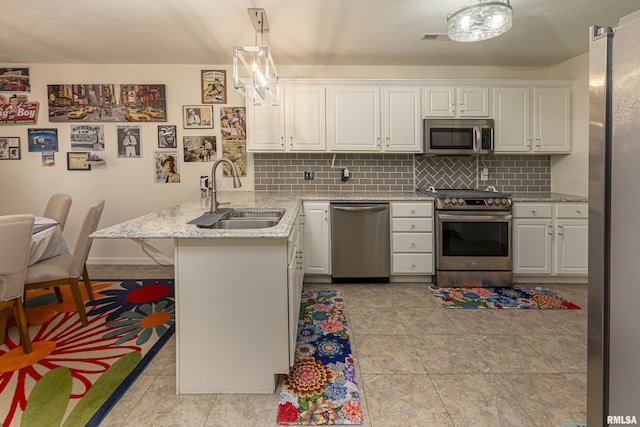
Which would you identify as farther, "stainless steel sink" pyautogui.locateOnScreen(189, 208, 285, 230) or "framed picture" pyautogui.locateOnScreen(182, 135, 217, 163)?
"framed picture" pyautogui.locateOnScreen(182, 135, 217, 163)

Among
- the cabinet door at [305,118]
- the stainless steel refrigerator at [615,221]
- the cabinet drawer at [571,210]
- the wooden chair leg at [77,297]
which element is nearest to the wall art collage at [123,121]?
the cabinet door at [305,118]

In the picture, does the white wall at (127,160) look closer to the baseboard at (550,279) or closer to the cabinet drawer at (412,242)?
the baseboard at (550,279)

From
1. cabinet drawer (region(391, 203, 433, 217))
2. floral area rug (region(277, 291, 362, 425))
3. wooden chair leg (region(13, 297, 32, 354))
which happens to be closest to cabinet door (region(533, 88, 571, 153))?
cabinet drawer (region(391, 203, 433, 217))

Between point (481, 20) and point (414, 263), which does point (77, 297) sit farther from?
point (481, 20)

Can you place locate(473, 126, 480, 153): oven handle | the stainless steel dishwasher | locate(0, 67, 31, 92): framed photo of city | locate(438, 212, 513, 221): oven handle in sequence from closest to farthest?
locate(438, 212, 513, 221): oven handle, the stainless steel dishwasher, locate(473, 126, 480, 153): oven handle, locate(0, 67, 31, 92): framed photo of city

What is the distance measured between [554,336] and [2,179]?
5869mm

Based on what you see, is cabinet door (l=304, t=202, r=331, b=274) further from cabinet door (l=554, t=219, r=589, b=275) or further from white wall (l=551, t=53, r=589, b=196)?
white wall (l=551, t=53, r=589, b=196)

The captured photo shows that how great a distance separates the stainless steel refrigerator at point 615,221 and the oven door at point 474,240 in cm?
262

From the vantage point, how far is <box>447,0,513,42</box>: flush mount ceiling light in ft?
7.13

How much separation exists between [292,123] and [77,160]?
8.72 feet

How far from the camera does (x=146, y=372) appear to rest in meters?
1.99

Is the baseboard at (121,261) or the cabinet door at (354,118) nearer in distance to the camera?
the cabinet door at (354,118)

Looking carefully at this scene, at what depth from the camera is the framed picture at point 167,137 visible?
4078mm

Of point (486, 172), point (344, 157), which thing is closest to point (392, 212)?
point (344, 157)
